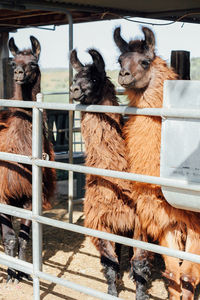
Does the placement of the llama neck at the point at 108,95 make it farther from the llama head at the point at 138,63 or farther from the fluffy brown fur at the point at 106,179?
the llama head at the point at 138,63

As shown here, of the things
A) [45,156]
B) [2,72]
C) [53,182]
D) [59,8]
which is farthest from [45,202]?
[2,72]

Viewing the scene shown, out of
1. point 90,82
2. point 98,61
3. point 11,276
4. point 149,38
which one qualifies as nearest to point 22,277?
point 11,276

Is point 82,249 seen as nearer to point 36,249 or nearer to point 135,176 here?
point 36,249

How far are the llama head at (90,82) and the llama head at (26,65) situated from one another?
0.63m

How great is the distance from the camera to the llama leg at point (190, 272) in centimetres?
320

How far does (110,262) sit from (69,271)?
3.24 ft

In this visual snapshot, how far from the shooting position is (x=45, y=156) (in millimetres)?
3834

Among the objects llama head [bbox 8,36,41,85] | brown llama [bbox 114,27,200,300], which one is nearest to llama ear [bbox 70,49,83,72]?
llama head [bbox 8,36,41,85]

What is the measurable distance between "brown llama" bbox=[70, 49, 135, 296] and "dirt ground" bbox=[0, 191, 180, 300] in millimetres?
570

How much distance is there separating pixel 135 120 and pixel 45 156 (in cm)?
89

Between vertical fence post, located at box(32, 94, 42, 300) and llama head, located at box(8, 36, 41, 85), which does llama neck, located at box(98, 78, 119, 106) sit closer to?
vertical fence post, located at box(32, 94, 42, 300)

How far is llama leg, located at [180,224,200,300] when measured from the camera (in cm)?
320

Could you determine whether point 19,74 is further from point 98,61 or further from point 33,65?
point 98,61

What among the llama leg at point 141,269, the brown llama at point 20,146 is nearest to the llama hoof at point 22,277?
the brown llama at point 20,146
